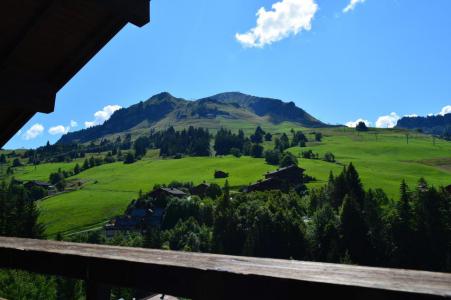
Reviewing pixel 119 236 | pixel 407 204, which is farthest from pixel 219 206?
pixel 407 204

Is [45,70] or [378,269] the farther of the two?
[45,70]

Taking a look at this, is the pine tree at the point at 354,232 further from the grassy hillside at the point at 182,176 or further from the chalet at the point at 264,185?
the chalet at the point at 264,185

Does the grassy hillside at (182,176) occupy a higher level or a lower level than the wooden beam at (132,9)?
lower

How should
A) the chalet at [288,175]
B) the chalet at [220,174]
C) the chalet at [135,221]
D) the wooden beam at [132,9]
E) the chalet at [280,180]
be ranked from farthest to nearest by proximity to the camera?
the chalet at [220,174] < the chalet at [288,175] < the chalet at [280,180] < the chalet at [135,221] < the wooden beam at [132,9]

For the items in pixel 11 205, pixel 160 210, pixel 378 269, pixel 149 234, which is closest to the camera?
pixel 378 269

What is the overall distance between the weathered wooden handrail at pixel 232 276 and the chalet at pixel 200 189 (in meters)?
136

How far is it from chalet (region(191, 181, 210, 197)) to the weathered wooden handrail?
13551cm

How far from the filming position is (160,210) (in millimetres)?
131250

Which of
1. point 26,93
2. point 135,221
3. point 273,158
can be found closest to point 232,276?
point 26,93

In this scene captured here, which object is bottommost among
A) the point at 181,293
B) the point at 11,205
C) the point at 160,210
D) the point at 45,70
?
the point at 160,210

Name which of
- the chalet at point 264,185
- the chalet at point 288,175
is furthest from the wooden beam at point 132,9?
the chalet at point 288,175

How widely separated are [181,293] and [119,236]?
9154cm

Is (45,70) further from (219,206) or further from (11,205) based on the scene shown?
(219,206)

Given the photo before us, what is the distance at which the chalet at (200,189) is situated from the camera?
140 metres
